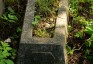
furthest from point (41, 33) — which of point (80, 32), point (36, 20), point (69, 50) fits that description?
point (80, 32)

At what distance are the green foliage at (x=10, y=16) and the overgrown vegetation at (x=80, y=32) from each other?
2.73 ft

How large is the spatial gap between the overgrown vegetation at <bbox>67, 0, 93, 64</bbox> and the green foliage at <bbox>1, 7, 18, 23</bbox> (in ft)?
2.73

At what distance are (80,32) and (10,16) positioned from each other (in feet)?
3.46

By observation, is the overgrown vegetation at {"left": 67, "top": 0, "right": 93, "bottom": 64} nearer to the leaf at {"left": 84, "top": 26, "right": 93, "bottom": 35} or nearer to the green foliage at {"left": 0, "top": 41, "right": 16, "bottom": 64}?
the leaf at {"left": 84, "top": 26, "right": 93, "bottom": 35}

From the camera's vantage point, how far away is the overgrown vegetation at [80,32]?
397 centimetres

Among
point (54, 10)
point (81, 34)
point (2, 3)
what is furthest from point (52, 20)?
point (2, 3)

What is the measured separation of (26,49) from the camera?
3.56m

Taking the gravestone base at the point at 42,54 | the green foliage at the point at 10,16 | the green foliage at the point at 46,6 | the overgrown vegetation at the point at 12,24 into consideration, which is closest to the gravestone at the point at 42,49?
the gravestone base at the point at 42,54

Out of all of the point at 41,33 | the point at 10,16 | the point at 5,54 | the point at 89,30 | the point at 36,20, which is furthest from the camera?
the point at 10,16

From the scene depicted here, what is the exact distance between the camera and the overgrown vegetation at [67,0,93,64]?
397 cm

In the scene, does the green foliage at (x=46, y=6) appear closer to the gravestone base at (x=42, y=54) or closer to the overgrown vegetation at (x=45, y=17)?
the overgrown vegetation at (x=45, y=17)

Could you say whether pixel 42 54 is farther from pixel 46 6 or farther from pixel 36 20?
pixel 46 6

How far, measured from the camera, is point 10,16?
4219 millimetres

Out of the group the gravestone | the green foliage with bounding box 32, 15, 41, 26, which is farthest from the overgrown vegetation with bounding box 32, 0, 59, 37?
the gravestone
